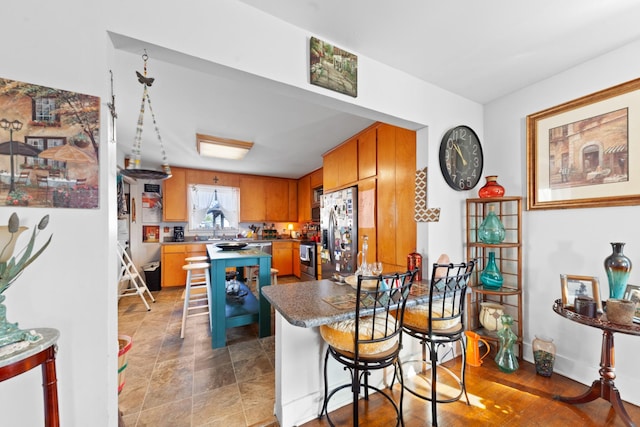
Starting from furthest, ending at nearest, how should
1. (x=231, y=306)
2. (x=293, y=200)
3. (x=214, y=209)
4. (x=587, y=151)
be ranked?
(x=293, y=200), (x=214, y=209), (x=231, y=306), (x=587, y=151)

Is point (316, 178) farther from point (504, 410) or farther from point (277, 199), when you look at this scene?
point (504, 410)

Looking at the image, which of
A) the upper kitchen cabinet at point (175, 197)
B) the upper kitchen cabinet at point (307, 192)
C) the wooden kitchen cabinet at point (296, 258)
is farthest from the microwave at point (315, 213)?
the upper kitchen cabinet at point (175, 197)

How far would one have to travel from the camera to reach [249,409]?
1.57 m

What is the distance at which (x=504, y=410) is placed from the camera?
5.01ft

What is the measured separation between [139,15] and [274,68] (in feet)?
2.03

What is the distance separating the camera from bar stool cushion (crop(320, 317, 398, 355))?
1.22 metres

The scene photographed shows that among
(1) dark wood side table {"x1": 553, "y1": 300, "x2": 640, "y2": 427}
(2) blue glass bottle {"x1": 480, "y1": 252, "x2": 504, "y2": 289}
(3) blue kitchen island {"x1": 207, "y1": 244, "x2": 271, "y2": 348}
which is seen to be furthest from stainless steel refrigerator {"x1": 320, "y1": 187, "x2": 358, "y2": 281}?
(1) dark wood side table {"x1": 553, "y1": 300, "x2": 640, "y2": 427}

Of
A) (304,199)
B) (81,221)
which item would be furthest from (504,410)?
(304,199)

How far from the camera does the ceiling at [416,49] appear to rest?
1.28 m

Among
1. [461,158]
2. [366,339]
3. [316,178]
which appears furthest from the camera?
[316,178]

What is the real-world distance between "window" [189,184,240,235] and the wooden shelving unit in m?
4.62

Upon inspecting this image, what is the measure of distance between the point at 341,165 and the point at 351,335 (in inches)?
99.9

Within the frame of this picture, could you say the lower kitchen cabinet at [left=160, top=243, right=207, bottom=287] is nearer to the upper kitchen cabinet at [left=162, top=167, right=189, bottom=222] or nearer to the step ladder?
the step ladder

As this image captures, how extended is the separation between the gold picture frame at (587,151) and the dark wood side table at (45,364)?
3058 millimetres
